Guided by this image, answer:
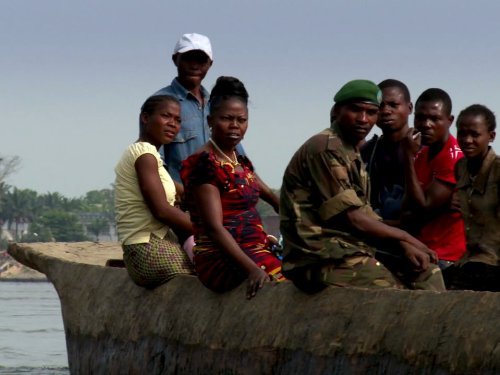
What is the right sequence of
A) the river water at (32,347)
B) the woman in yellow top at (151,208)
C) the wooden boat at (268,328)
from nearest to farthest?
the wooden boat at (268,328) < the woman in yellow top at (151,208) < the river water at (32,347)

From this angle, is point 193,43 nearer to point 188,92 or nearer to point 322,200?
point 188,92

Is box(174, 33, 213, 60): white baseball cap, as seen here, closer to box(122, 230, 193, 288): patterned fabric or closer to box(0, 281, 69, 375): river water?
box(122, 230, 193, 288): patterned fabric

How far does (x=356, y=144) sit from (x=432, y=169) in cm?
128

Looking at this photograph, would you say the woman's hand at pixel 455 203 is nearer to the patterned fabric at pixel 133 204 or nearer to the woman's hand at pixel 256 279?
the woman's hand at pixel 256 279

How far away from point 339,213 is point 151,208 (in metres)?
1.69

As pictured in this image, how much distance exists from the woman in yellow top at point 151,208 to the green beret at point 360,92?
1608mm

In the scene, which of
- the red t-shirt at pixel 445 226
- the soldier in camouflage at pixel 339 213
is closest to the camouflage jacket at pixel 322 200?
the soldier in camouflage at pixel 339 213

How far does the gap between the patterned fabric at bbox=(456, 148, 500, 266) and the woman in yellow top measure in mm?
1413

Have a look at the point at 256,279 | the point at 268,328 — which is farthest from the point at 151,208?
the point at 268,328

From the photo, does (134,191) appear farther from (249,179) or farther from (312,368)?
(312,368)

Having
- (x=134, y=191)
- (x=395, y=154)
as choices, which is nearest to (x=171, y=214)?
(x=134, y=191)

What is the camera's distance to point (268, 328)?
6.46 meters

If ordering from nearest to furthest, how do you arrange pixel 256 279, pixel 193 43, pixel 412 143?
pixel 256 279 < pixel 412 143 < pixel 193 43

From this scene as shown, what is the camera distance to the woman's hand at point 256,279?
661 cm
